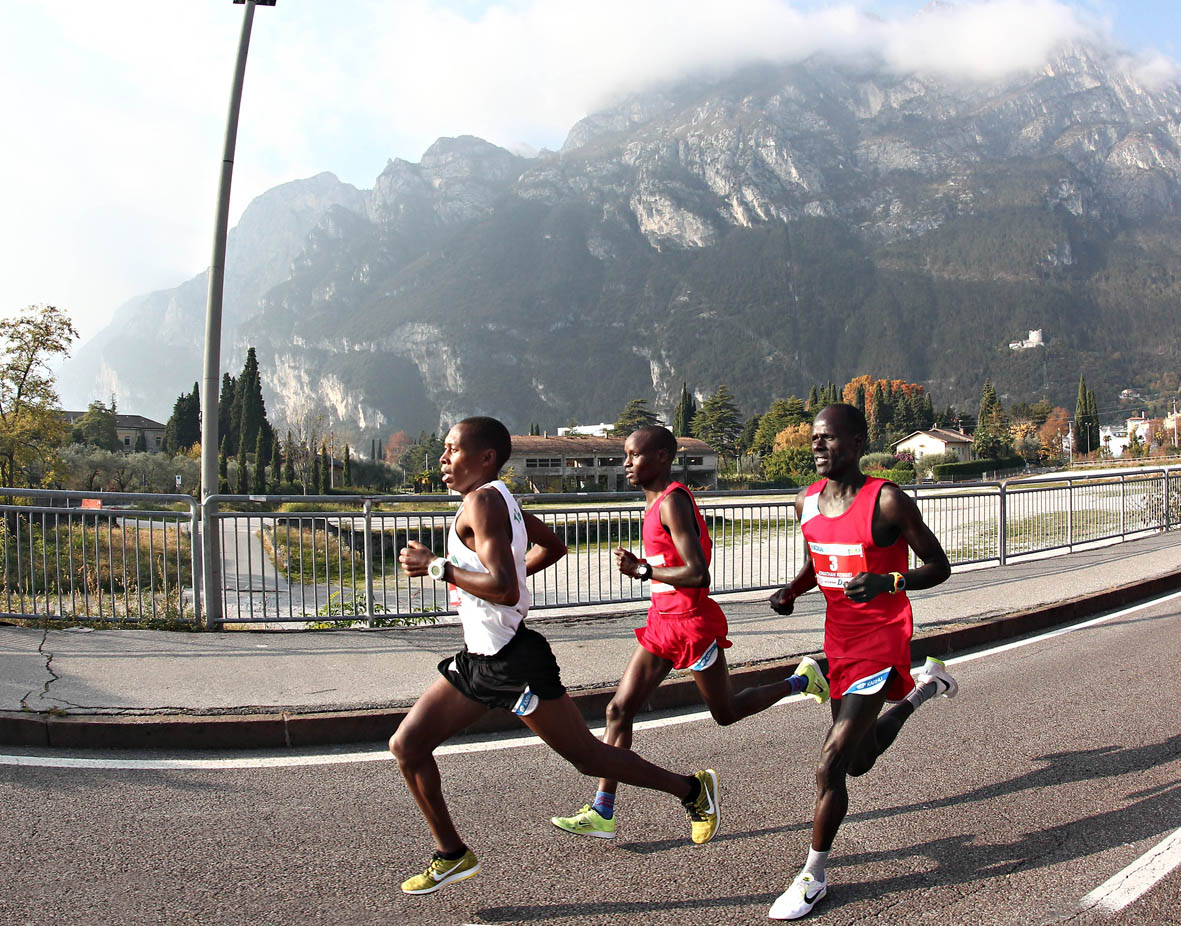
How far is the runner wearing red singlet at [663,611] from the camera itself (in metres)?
3.92

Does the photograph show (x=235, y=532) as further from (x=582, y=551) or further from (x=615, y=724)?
(x=615, y=724)

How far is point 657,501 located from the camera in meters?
4.14

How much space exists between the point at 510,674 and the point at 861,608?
1.42m

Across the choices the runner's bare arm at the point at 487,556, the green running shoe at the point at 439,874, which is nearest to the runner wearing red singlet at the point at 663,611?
the green running shoe at the point at 439,874

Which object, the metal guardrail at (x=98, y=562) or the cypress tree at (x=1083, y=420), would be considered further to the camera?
the cypress tree at (x=1083, y=420)

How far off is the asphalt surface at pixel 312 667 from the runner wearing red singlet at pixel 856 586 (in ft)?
8.86

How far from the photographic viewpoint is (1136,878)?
3354mm

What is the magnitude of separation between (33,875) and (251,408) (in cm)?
9864

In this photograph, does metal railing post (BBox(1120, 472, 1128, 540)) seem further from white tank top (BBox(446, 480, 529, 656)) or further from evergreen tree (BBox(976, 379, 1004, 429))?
evergreen tree (BBox(976, 379, 1004, 429))

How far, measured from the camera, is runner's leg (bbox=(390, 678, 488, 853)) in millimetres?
3314

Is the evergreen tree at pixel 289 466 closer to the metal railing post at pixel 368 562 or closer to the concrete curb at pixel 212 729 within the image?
the metal railing post at pixel 368 562

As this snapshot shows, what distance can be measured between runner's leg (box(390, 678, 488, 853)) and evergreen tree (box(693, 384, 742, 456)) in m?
115

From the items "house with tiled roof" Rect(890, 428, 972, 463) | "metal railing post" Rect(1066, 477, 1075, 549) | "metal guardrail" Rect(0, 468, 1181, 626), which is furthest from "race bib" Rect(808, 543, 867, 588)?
"house with tiled roof" Rect(890, 428, 972, 463)

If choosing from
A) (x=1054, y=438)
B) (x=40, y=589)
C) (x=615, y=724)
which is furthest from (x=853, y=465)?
(x=1054, y=438)
